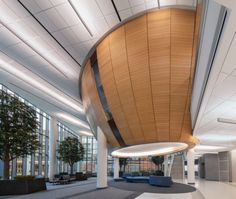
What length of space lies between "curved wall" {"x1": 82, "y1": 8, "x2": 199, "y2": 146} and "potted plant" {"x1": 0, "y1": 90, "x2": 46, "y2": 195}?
4.39 metres

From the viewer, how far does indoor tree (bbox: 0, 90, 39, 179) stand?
44.9ft

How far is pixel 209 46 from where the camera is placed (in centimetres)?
461

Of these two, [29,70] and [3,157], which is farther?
[29,70]

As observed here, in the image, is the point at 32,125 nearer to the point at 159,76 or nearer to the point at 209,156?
the point at 159,76

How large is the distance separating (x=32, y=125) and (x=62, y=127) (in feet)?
64.0

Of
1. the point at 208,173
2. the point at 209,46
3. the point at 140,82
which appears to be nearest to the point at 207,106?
the point at 209,46

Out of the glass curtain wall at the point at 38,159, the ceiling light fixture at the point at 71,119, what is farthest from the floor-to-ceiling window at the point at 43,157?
the ceiling light fixture at the point at 71,119

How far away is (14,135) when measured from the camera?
45.3ft

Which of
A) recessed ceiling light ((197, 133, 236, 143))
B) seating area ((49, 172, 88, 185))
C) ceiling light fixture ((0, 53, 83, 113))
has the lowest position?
seating area ((49, 172, 88, 185))

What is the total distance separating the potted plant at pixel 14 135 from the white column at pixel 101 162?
4379 millimetres

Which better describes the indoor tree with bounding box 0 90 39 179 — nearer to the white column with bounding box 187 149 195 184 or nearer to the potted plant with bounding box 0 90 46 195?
the potted plant with bounding box 0 90 46 195

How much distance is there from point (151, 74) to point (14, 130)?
26.8ft

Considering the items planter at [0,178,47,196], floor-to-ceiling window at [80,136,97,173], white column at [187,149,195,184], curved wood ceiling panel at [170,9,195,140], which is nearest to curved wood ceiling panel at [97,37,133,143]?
curved wood ceiling panel at [170,9,195,140]

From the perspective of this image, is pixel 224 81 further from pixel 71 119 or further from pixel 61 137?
pixel 61 137
